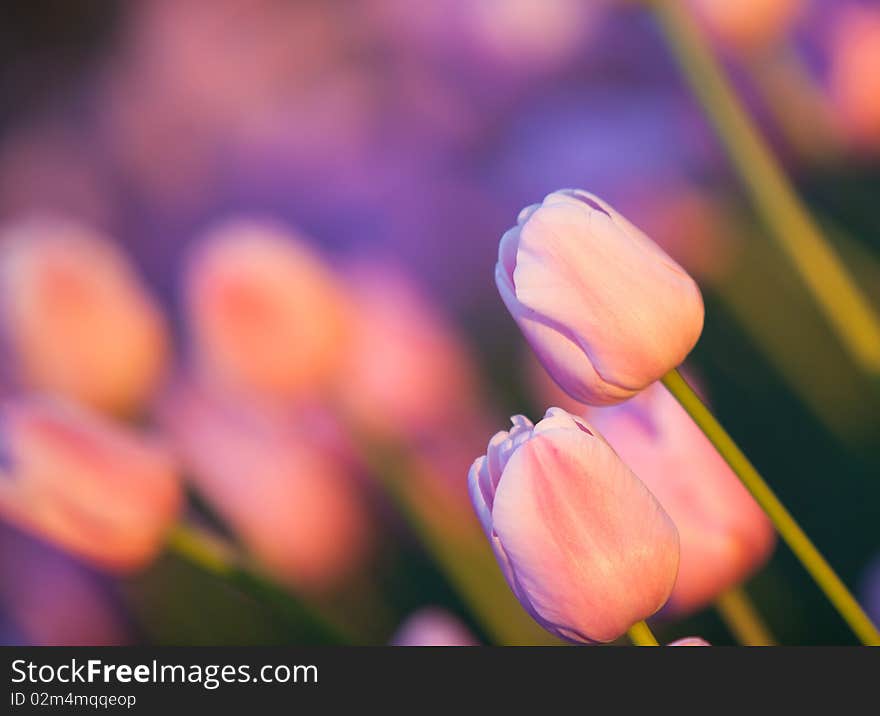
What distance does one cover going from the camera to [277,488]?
48 centimetres

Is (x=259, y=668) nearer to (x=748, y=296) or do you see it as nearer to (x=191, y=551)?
(x=191, y=551)

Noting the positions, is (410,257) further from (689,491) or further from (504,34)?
(689,491)

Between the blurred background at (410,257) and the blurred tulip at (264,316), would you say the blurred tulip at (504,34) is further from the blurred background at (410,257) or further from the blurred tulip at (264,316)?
the blurred tulip at (264,316)

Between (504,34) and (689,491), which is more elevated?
(504,34)

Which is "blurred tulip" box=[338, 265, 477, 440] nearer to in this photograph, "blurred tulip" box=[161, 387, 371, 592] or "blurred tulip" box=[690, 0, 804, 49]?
"blurred tulip" box=[161, 387, 371, 592]

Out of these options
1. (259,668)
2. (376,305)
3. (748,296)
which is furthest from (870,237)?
(259,668)

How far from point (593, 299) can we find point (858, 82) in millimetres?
231

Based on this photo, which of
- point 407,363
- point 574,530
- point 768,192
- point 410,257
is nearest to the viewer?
point 574,530

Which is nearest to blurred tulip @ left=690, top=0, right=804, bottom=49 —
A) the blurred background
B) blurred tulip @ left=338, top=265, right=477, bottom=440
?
the blurred background

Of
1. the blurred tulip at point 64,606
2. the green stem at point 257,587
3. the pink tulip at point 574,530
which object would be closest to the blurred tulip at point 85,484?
the green stem at point 257,587

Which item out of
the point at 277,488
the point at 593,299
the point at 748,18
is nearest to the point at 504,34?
the point at 748,18

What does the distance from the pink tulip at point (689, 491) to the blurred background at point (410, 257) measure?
9 centimetres

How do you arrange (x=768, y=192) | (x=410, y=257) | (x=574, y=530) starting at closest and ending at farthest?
(x=574, y=530), (x=768, y=192), (x=410, y=257)

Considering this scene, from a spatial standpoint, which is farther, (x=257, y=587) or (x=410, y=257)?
(x=410, y=257)
